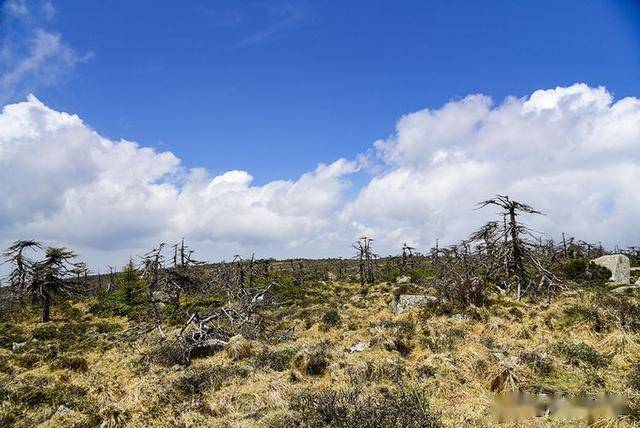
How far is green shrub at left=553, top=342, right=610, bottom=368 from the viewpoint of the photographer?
1035 cm

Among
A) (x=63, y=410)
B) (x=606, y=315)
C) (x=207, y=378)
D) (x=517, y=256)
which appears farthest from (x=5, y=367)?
(x=517, y=256)

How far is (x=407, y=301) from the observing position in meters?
21.3

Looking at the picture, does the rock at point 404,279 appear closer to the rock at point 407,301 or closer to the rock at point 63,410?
the rock at point 407,301

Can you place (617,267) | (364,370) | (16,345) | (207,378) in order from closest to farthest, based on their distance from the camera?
(364,370) → (207,378) → (16,345) → (617,267)

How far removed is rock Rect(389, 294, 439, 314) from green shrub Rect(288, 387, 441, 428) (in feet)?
37.1

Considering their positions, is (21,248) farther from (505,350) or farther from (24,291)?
(505,350)

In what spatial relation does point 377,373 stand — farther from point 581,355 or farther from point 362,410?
point 581,355

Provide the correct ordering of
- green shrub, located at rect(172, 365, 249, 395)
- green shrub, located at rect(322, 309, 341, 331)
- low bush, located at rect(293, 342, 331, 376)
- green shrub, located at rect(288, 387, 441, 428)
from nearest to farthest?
green shrub, located at rect(288, 387, 441, 428), green shrub, located at rect(172, 365, 249, 395), low bush, located at rect(293, 342, 331, 376), green shrub, located at rect(322, 309, 341, 331)

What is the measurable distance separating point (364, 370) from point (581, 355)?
5781mm

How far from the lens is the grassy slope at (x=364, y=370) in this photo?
909 cm

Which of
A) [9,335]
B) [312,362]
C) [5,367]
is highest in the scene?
[312,362]

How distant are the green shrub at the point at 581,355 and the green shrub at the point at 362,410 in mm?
4691

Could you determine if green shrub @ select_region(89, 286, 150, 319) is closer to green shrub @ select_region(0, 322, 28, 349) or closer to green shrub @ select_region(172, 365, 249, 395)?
green shrub @ select_region(0, 322, 28, 349)

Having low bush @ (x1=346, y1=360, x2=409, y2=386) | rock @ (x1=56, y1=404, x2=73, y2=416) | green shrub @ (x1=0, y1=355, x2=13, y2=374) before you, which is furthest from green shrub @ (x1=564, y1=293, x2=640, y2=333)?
green shrub @ (x1=0, y1=355, x2=13, y2=374)
